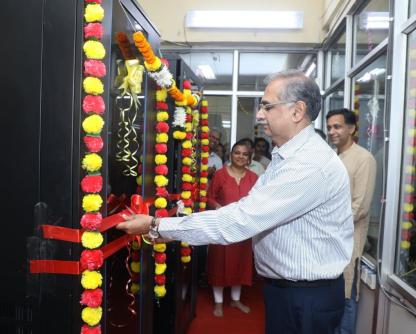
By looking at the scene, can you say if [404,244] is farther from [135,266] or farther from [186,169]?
[135,266]

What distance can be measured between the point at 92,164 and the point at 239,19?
4.57 m

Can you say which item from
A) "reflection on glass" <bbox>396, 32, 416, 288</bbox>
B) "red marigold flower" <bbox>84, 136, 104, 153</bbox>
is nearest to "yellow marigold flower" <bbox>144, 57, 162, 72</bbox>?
"red marigold flower" <bbox>84, 136, 104, 153</bbox>

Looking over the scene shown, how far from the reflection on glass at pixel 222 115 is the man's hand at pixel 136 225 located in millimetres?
4394

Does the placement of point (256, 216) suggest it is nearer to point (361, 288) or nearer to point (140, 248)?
point (140, 248)

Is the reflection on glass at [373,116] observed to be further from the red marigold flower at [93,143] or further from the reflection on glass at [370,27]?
the red marigold flower at [93,143]

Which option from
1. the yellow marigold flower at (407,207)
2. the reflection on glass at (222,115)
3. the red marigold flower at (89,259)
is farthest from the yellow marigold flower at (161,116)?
the reflection on glass at (222,115)

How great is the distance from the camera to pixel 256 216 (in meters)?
1.47

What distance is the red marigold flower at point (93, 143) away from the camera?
1.20 meters

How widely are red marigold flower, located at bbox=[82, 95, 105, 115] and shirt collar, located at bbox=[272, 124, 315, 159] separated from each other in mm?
754

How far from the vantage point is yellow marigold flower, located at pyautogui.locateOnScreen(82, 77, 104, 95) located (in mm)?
1175

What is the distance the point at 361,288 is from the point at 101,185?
2.42 meters

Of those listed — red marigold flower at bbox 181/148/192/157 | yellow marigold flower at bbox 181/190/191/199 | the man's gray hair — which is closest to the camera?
the man's gray hair

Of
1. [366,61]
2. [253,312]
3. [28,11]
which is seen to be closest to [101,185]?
[28,11]

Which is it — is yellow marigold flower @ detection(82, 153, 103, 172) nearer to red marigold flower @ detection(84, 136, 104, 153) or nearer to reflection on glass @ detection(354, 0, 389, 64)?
red marigold flower @ detection(84, 136, 104, 153)
